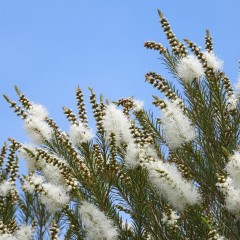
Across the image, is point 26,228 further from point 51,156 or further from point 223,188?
point 223,188

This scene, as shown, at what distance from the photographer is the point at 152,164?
4652 millimetres

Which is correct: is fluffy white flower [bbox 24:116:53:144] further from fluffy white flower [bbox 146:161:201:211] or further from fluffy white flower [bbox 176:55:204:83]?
fluffy white flower [bbox 176:55:204:83]

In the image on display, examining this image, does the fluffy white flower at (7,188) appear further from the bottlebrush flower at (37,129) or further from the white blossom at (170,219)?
the white blossom at (170,219)

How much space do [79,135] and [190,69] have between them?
131 centimetres

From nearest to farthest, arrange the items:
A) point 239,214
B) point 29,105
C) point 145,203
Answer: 1. point 239,214
2. point 145,203
3. point 29,105

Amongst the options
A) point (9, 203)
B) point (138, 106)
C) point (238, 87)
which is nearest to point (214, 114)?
point (238, 87)

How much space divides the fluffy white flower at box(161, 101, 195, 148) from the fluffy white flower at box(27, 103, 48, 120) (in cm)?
132

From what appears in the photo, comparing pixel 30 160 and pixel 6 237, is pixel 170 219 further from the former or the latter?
pixel 6 237

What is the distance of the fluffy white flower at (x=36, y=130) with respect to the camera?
5.09 metres

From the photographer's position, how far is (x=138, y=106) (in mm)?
5824

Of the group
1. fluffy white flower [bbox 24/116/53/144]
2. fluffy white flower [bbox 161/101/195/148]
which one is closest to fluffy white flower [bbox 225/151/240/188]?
fluffy white flower [bbox 161/101/195/148]

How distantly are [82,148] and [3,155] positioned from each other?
2.39m

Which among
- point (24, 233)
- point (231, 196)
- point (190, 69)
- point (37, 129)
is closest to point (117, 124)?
point (37, 129)

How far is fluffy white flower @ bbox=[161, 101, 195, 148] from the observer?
4.84m
